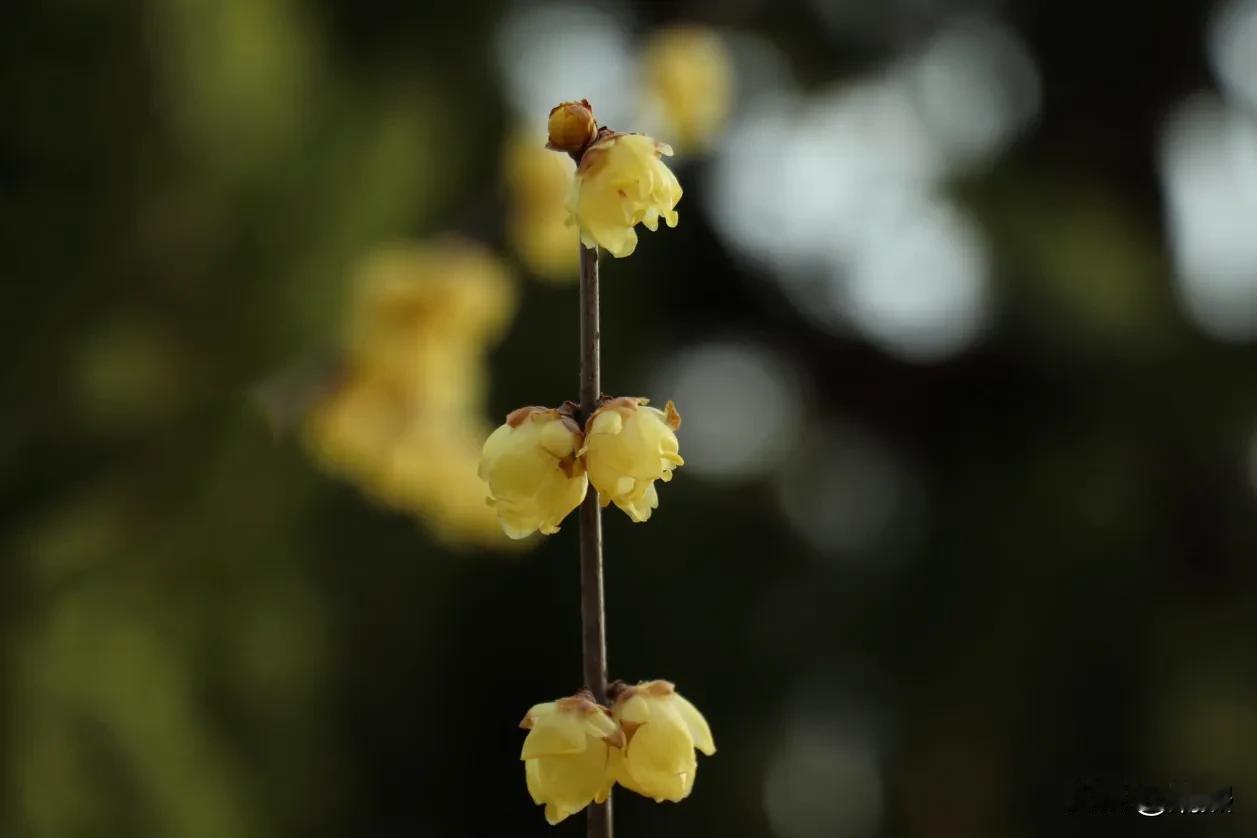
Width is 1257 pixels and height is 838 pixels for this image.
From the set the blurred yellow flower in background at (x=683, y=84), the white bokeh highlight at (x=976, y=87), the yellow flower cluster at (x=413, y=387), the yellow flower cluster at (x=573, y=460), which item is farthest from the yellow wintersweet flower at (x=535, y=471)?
the white bokeh highlight at (x=976, y=87)

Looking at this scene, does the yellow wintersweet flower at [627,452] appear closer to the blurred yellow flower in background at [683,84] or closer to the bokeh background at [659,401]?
the bokeh background at [659,401]

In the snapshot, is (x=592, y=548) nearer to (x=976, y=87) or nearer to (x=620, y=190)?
(x=620, y=190)

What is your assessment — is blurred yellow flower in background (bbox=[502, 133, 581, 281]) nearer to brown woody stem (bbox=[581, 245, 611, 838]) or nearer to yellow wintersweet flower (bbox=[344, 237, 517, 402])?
yellow wintersweet flower (bbox=[344, 237, 517, 402])

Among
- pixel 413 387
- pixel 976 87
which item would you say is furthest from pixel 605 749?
pixel 976 87

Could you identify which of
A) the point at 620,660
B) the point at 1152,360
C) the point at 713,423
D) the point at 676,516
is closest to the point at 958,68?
the point at 1152,360

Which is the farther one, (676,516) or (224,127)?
(676,516)

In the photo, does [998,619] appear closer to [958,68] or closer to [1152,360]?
[1152,360]
